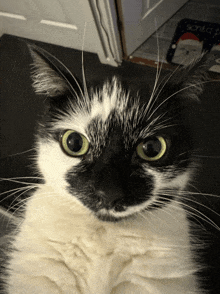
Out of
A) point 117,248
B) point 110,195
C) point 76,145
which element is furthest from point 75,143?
point 117,248

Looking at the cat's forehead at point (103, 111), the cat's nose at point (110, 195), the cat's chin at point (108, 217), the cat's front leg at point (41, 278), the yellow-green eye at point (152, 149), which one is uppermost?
the cat's forehead at point (103, 111)

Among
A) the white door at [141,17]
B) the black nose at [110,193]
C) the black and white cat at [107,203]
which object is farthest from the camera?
the white door at [141,17]

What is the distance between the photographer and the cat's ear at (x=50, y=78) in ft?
2.99

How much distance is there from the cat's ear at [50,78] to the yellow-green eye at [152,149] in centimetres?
38

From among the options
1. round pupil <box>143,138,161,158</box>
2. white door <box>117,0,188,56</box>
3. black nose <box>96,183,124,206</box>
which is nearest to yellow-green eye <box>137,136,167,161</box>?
round pupil <box>143,138,161,158</box>

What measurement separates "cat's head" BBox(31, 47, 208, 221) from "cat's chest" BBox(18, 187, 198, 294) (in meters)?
0.12

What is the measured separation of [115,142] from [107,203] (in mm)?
234

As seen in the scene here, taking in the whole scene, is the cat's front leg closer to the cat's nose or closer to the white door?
the cat's nose

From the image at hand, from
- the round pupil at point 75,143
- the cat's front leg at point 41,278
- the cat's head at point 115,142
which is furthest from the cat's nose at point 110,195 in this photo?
the cat's front leg at point 41,278

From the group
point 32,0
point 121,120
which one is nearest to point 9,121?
point 32,0

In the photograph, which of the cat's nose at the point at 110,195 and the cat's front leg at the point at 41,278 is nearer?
the cat's nose at the point at 110,195

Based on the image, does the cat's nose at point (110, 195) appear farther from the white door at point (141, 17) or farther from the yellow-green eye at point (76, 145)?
the white door at point (141, 17)

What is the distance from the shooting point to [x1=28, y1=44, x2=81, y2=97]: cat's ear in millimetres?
910

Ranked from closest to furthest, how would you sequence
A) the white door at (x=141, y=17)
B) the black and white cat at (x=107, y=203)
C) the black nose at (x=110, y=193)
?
the black nose at (x=110, y=193) → the black and white cat at (x=107, y=203) → the white door at (x=141, y=17)
